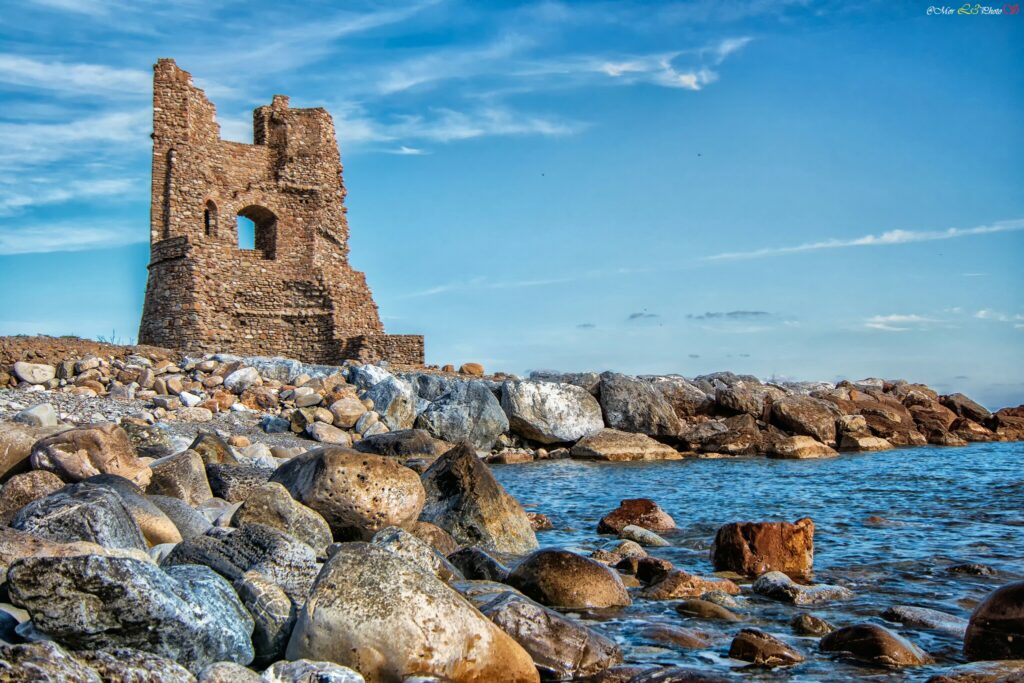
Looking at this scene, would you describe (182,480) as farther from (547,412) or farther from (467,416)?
(547,412)

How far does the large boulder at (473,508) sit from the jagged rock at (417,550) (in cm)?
200

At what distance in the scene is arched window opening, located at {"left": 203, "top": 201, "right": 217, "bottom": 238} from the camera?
1211 inches

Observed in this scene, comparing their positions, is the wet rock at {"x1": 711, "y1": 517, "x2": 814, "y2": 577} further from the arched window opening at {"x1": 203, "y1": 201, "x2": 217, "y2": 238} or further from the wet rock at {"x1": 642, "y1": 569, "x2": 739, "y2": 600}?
the arched window opening at {"x1": 203, "y1": 201, "x2": 217, "y2": 238}

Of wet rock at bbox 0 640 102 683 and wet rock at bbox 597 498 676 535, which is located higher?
wet rock at bbox 0 640 102 683

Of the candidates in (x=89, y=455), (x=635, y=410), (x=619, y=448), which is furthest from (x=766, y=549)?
(x=635, y=410)

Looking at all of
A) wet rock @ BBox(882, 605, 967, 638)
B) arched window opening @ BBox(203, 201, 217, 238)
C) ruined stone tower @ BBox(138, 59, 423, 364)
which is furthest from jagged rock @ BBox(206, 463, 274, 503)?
arched window opening @ BBox(203, 201, 217, 238)

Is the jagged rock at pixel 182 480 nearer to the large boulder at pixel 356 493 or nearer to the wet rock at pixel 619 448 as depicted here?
the large boulder at pixel 356 493

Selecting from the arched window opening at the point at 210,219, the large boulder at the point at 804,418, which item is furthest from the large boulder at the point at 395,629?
the arched window opening at the point at 210,219

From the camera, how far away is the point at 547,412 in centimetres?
2384

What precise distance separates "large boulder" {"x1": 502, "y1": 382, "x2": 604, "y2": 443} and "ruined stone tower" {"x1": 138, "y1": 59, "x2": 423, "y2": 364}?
21.8 feet

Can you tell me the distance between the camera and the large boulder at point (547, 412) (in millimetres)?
23672

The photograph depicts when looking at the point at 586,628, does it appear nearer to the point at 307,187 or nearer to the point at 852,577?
the point at 852,577

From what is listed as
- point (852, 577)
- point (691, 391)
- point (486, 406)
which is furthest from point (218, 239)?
point (852, 577)

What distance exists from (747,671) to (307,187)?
29007 millimetres
